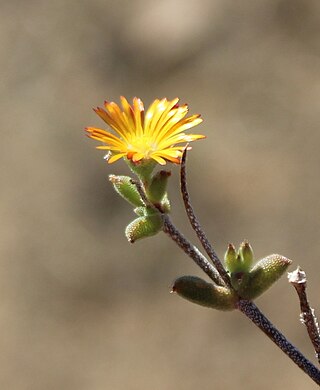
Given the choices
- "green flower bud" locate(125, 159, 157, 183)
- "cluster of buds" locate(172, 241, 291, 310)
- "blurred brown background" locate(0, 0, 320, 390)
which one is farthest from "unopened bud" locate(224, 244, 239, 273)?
"blurred brown background" locate(0, 0, 320, 390)

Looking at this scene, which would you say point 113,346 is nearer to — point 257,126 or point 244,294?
point 257,126

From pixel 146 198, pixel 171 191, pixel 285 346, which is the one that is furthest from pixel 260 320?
pixel 171 191

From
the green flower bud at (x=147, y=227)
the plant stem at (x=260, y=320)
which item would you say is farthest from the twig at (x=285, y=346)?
the green flower bud at (x=147, y=227)

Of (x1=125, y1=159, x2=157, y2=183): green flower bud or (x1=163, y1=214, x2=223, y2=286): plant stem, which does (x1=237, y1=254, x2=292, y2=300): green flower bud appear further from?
(x1=125, y1=159, x2=157, y2=183): green flower bud

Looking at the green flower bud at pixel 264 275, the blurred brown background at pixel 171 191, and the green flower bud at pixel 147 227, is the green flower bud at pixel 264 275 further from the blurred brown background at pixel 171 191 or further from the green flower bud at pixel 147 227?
the blurred brown background at pixel 171 191

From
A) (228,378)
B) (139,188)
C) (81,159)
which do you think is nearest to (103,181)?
(81,159)

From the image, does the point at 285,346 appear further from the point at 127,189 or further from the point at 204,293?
the point at 127,189
